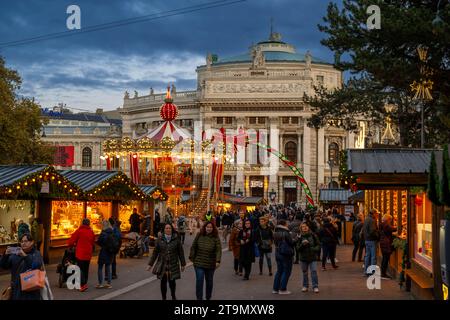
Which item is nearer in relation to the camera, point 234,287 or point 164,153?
point 234,287

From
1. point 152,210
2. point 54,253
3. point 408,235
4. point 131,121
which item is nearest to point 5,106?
point 152,210

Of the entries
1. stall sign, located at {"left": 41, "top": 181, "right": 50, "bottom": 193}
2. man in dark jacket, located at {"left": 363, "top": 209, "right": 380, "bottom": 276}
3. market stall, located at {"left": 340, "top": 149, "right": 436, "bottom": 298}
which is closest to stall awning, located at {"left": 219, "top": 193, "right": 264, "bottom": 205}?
stall sign, located at {"left": 41, "top": 181, "right": 50, "bottom": 193}

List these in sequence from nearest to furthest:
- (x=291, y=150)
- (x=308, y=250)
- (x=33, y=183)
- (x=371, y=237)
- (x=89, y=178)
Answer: (x=308, y=250) < (x=371, y=237) < (x=33, y=183) < (x=89, y=178) < (x=291, y=150)

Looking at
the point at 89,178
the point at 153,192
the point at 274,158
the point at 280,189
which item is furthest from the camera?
the point at 274,158

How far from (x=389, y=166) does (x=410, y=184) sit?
1.25 m

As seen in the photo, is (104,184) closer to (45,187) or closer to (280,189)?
(45,187)

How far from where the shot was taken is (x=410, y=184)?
14.2 metres

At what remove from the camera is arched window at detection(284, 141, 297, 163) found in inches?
3231

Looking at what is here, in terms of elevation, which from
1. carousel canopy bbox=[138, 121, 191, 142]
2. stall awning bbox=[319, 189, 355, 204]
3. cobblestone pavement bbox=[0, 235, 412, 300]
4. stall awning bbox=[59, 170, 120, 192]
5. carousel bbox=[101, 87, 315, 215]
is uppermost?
carousel canopy bbox=[138, 121, 191, 142]


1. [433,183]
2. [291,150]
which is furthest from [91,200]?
[291,150]

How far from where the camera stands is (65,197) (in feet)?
65.1

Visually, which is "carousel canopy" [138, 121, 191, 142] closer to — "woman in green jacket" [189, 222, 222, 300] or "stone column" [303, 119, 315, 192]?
"woman in green jacket" [189, 222, 222, 300]

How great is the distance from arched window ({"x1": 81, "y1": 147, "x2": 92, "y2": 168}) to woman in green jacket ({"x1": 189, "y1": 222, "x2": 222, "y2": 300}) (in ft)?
276
